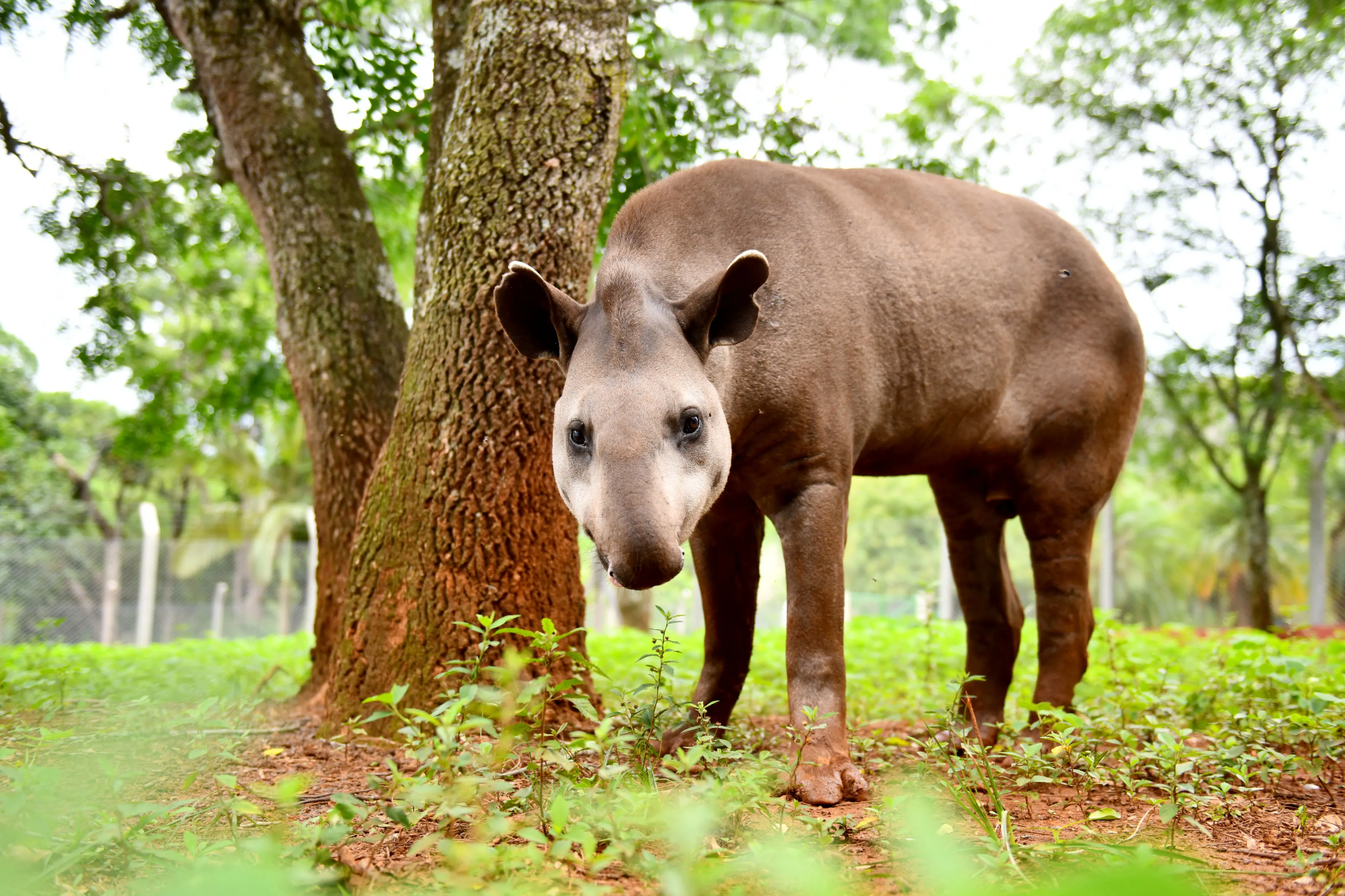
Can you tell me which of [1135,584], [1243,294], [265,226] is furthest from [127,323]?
[1135,584]

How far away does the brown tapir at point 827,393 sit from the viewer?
2.75 metres

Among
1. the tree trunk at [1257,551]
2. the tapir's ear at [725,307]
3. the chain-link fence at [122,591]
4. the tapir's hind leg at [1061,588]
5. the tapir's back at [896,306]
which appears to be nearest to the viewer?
the tapir's ear at [725,307]

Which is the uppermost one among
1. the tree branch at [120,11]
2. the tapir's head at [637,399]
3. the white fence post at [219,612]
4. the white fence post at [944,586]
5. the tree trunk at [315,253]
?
the tree branch at [120,11]

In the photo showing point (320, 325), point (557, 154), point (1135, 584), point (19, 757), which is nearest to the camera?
point (19, 757)

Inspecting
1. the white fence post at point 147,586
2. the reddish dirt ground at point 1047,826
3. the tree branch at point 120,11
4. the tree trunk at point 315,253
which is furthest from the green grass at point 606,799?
the white fence post at point 147,586

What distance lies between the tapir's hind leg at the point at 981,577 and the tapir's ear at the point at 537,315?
2229mm

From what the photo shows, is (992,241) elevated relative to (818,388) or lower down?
elevated

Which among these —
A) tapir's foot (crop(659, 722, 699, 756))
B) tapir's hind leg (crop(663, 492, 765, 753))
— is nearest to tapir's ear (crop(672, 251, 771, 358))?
tapir's hind leg (crop(663, 492, 765, 753))

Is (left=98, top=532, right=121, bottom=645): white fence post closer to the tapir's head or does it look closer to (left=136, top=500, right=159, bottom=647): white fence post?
(left=136, top=500, right=159, bottom=647): white fence post

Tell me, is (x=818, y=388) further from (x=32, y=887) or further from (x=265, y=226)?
(x=265, y=226)

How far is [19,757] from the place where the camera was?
2785 mm

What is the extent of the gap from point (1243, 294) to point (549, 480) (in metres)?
11.6

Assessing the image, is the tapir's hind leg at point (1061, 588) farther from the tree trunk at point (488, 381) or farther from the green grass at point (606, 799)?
the tree trunk at point (488, 381)

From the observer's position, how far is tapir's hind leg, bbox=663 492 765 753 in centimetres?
375
